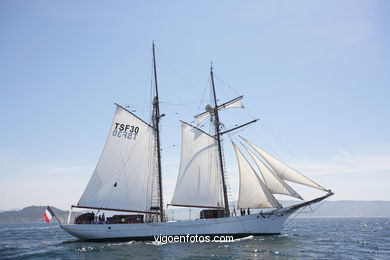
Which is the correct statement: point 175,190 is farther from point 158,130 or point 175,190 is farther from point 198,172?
point 158,130

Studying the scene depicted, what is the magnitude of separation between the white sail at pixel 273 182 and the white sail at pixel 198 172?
18.9 ft

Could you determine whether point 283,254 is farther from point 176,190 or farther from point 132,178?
A: point 132,178

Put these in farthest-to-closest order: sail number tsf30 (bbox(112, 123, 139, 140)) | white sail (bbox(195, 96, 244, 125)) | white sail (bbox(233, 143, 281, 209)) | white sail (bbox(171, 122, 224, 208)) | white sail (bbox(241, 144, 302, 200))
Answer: white sail (bbox(195, 96, 244, 125)), white sail (bbox(171, 122, 224, 208)), sail number tsf30 (bbox(112, 123, 139, 140)), white sail (bbox(233, 143, 281, 209)), white sail (bbox(241, 144, 302, 200))

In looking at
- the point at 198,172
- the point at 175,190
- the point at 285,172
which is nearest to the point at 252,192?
the point at 285,172

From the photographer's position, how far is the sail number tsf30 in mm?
40481

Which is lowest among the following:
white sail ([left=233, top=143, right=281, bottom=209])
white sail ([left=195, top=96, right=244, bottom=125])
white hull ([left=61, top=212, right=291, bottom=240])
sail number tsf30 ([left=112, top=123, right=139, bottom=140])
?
white hull ([left=61, top=212, right=291, bottom=240])

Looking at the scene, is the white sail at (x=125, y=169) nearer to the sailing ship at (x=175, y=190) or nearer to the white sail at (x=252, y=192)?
the sailing ship at (x=175, y=190)

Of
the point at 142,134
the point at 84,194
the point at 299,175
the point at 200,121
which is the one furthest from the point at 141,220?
the point at 299,175

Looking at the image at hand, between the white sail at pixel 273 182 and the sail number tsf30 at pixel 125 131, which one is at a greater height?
the sail number tsf30 at pixel 125 131

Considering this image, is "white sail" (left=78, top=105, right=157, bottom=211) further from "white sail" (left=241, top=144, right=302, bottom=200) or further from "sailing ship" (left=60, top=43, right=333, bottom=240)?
"white sail" (left=241, top=144, right=302, bottom=200)

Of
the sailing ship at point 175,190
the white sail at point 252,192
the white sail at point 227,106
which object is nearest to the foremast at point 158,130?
the sailing ship at point 175,190

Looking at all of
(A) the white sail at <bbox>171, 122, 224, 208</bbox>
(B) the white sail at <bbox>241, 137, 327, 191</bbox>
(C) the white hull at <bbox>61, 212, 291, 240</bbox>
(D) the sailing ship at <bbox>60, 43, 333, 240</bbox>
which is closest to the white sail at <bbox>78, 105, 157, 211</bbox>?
(D) the sailing ship at <bbox>60, 43, 333, 240</bbox>

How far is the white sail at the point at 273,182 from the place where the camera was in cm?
3880

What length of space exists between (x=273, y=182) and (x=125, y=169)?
17991 millimetres
